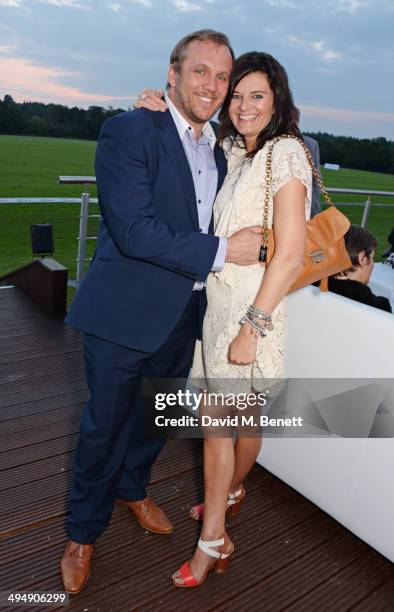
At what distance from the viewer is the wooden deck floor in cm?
172

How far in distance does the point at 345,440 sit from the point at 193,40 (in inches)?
58.2

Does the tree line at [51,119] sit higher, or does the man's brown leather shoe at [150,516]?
the tree line at [51,119]

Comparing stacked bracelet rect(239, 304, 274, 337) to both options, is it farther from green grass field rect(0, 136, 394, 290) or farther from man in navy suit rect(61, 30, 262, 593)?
green grass field rect(0, 136, 394, 290)

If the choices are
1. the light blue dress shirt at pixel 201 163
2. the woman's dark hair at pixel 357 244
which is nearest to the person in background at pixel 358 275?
the woman's dark hair at pixel 357 244

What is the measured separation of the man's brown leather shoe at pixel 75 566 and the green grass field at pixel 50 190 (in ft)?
31.5

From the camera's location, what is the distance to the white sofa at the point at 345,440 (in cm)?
181

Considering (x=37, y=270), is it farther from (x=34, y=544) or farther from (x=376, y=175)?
(x=376, y=175)

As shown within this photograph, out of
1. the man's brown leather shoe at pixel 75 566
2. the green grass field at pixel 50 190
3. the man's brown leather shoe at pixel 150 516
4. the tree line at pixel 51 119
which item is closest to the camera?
the man's brown leather shoe at pixel 75 566

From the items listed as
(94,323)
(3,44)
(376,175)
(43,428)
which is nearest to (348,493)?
(94,323)

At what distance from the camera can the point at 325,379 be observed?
1.98 m

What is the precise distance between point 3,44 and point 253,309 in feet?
158

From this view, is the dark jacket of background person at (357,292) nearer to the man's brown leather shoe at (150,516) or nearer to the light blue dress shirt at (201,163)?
the light blue dress shirt at (201,163)

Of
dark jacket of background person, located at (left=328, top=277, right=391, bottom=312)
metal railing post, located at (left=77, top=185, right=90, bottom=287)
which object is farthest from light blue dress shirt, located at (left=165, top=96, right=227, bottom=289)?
metal railing post, located at (left=77, top=185, right=90, bottom=287)

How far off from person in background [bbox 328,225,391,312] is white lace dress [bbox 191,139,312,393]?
2.25 ft
